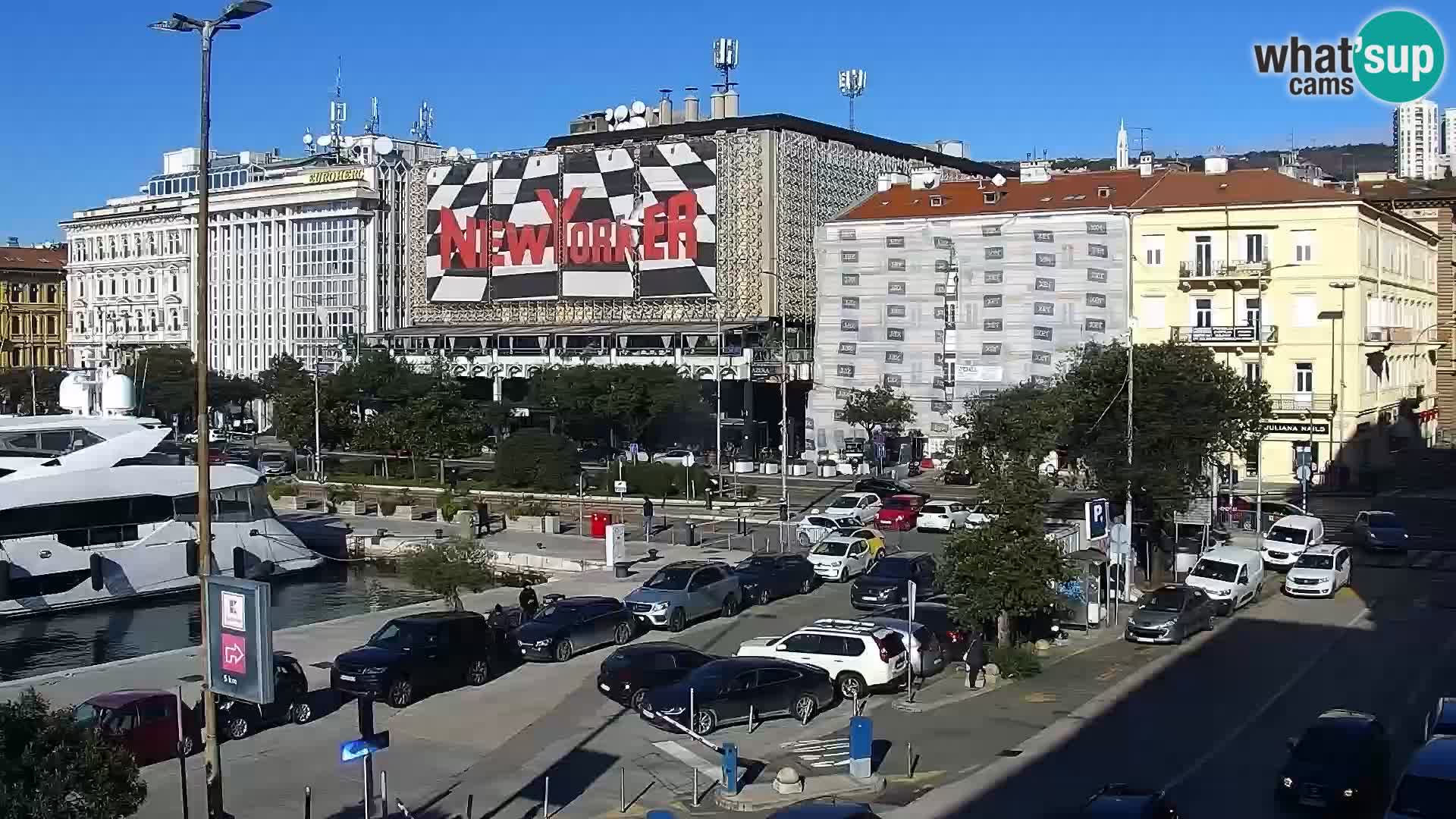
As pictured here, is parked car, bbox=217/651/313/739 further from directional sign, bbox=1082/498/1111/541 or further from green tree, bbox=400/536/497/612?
directional sign, bbox=1082/498/1111/541

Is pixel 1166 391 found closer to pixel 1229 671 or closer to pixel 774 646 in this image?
pixel 1229 671

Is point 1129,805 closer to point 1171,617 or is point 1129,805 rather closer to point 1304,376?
point 1171,617

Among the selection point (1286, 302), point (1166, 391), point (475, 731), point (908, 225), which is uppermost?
point (908, 225)

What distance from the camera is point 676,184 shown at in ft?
281

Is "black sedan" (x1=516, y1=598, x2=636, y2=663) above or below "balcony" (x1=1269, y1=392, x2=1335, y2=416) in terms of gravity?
below

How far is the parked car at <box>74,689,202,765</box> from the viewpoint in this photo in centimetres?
2073

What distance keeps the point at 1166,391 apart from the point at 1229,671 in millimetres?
12860

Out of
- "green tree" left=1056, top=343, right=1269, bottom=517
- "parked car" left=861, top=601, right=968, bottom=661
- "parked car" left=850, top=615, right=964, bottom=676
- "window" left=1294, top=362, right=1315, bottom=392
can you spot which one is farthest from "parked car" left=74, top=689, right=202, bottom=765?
"window" left=1294, top=362, right=1315, bottom=392

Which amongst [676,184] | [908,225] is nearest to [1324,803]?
[908,225]

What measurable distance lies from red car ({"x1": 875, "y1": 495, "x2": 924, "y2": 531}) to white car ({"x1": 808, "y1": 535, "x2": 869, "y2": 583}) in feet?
34.8

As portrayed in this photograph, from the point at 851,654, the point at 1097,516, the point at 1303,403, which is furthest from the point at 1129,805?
the point at 1303,403

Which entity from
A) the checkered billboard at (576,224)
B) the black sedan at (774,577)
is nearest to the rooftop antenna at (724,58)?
the checkered billboard at (576,224)

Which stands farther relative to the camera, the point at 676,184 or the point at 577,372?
the point at 676,184

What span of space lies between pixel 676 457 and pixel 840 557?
3824 cm
